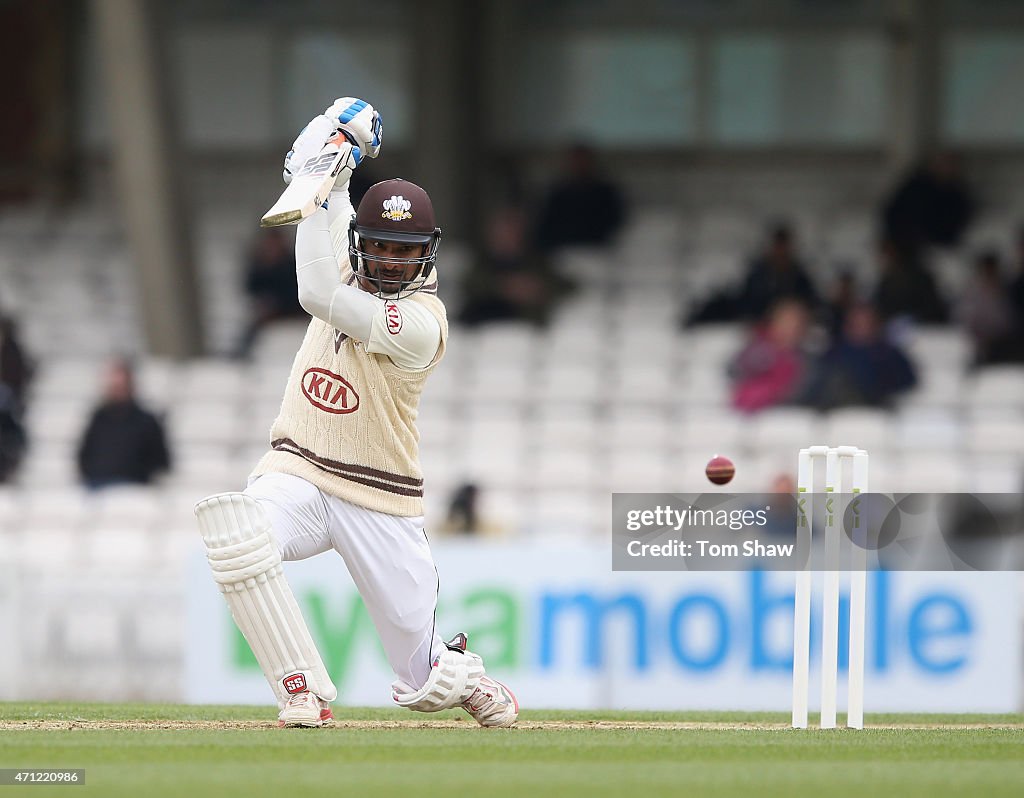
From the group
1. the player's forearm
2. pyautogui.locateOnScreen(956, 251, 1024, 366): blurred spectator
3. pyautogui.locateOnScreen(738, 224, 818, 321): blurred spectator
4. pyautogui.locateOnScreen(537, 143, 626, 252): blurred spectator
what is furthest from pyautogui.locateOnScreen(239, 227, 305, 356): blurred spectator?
the player's forearm

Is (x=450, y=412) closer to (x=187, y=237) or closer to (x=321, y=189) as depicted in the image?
(x=187, y=237)

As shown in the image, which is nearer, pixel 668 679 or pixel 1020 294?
pixel 668 679

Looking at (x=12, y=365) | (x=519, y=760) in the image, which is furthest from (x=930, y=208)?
(x=519, y=760)

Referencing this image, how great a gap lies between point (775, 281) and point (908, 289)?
2.96ft

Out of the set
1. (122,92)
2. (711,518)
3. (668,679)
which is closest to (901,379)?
(668,679)

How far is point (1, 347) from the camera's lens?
13531 mm

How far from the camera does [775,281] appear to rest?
44.4 feet

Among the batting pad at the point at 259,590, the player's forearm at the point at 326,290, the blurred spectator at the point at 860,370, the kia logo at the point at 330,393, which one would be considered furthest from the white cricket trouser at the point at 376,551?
the blurred spectator at the point at 860,370

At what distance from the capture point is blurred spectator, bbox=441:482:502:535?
1103cm

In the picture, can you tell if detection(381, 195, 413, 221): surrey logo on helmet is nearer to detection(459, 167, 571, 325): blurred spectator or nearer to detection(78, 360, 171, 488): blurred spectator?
detection(78, 360, 171, 488): blurred spectator

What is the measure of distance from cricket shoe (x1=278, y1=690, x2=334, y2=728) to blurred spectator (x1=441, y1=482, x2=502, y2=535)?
5.11 meters

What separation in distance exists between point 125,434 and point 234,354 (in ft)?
6.38

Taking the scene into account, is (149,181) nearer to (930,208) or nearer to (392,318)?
(930,208)

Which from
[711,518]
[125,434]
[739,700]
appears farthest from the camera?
[125,434]
